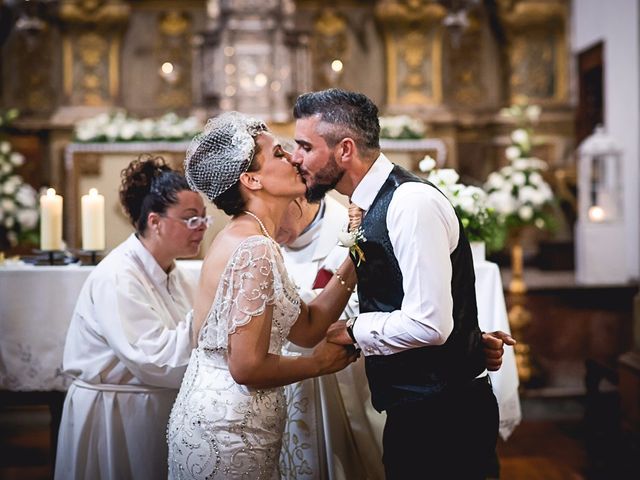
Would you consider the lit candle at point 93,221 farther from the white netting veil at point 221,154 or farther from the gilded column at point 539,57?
the gilded column at point 539,57

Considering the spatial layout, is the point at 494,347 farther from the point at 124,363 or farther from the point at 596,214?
the point at 596,214

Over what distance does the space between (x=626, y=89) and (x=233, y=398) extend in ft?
A: 28.0

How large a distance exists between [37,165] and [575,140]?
7026mm

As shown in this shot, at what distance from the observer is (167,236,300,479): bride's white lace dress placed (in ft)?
8.24

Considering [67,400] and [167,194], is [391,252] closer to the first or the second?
[167,194]

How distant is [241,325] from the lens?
246cm

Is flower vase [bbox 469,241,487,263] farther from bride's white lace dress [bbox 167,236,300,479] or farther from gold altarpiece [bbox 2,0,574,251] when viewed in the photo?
gold altarpiece [bbox 2,0,574,251]

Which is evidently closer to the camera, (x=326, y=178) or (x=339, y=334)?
(x=326, y=178)

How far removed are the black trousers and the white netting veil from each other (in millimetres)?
886

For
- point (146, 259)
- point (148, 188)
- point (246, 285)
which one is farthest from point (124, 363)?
point (246, 285)

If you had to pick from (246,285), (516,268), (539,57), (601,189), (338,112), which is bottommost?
(516,268)

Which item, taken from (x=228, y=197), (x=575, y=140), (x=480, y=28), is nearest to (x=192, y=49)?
(x=480, y=28)

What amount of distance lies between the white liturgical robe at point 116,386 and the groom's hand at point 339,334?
715 mm

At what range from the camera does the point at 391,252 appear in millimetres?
2486
